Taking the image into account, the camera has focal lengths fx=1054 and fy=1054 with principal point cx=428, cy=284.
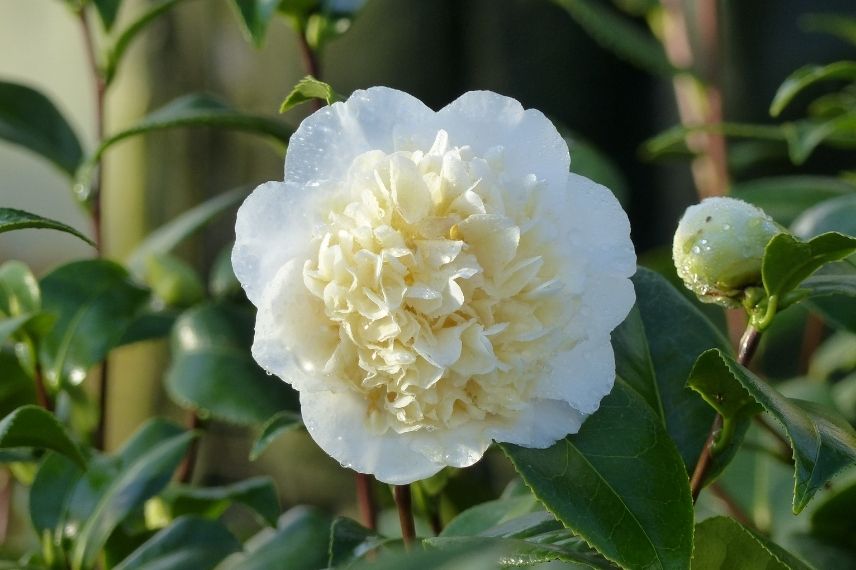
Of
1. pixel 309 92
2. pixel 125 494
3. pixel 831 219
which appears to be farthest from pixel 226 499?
pixel 831 219

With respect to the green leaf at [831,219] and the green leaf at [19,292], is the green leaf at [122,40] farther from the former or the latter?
the green leaf at [831,219]

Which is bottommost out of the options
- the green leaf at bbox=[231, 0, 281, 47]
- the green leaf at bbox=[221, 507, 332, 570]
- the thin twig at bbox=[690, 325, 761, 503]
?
the green leaf at bbox=[221, 507, 332, 570]

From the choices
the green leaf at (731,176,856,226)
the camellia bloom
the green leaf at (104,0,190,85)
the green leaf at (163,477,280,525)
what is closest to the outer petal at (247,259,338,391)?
the camellia bloom

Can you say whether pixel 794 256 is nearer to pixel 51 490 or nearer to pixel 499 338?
pixel 499 338

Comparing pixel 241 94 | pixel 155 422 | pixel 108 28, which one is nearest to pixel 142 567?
pixel 155 422

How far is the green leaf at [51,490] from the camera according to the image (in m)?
0.84

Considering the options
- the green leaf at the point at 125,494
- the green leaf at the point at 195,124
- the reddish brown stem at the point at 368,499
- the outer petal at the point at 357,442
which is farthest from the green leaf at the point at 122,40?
the outer petal at the point at 357,442

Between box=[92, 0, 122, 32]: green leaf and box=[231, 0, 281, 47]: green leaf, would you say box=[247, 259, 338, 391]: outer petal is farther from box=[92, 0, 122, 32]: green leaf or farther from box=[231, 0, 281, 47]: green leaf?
box=[92, 0, 122, 32]: green leaf

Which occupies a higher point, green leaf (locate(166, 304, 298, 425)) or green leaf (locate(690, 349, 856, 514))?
green leaf (locate(690, 349, 856, 514))

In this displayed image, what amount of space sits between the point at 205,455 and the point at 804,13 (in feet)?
4.63

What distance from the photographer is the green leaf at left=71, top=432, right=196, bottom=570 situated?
0.81m

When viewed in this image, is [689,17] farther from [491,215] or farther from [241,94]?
[491,215]

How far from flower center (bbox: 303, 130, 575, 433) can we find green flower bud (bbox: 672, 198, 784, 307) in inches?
4.3

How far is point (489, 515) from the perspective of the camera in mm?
756
